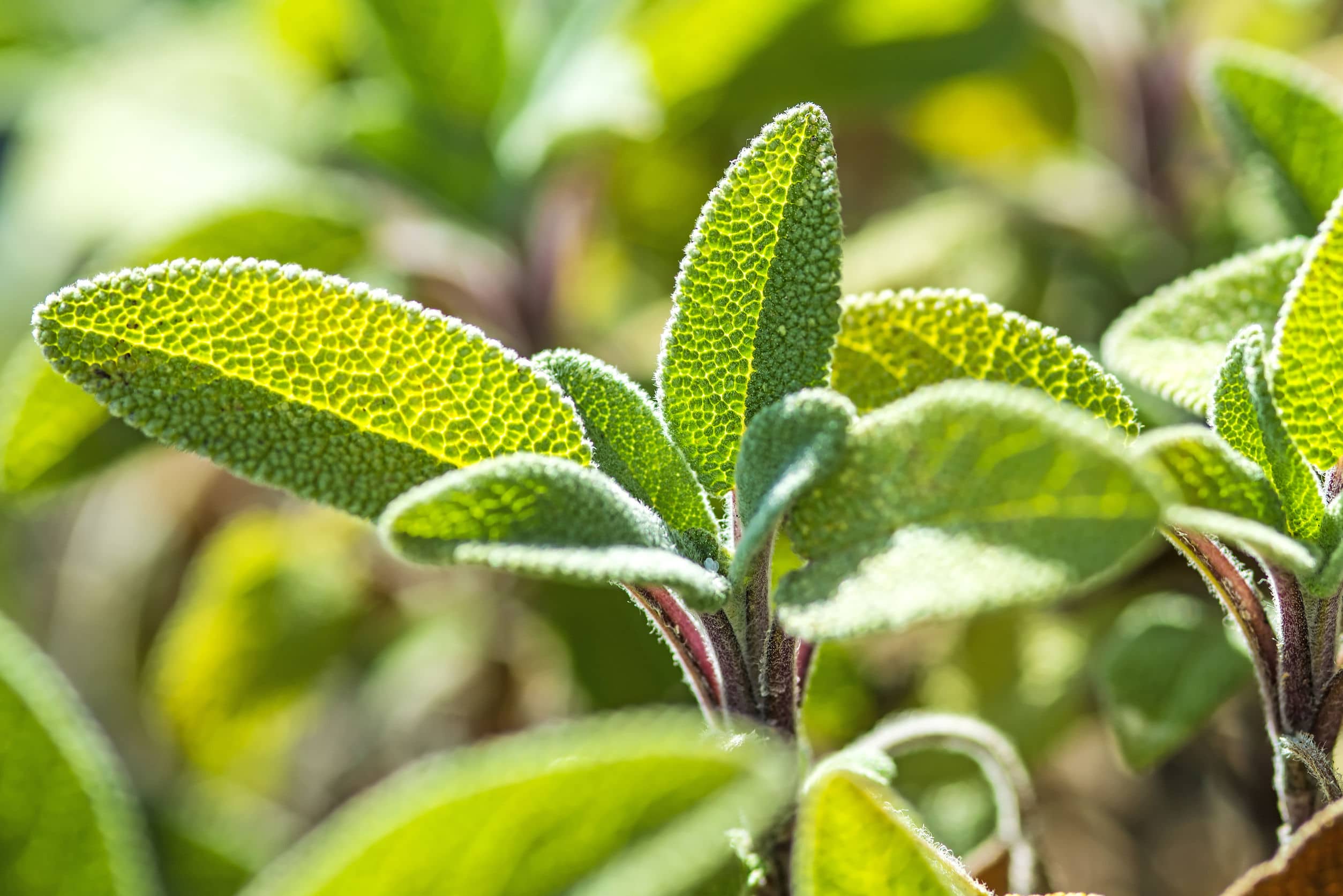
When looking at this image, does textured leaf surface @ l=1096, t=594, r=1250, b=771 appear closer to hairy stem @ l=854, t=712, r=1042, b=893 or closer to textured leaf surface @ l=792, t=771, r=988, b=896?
hairy stem @ l=854, t=712, r=1042, b=893

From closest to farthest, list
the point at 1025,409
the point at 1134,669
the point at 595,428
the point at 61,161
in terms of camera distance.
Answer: the point at 1025,409
the point at 595,428
the point at 1134,669
the point at 61,161

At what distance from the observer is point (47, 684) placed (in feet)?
1.86

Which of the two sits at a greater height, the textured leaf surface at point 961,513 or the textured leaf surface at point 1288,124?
the textured leaf surface at point 1288,124

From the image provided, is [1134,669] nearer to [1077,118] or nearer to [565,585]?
[565,585]

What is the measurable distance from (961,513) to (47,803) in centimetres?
41

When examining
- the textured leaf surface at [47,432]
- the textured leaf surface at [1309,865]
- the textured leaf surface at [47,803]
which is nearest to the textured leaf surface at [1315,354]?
the textured leaf surface at [1309,865]

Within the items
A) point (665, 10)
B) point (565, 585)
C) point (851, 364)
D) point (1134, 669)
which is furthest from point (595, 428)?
point (665, 10)

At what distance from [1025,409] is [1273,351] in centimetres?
12

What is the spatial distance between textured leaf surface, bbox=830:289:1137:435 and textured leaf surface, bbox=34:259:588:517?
0.42 feet

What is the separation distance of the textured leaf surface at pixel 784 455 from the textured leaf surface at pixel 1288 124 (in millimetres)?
366

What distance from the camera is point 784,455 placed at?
16.9 inches

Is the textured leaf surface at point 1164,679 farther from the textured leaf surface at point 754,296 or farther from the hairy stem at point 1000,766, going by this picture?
the textured leaf surface at point 754,296

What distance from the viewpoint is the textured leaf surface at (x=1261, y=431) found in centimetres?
45

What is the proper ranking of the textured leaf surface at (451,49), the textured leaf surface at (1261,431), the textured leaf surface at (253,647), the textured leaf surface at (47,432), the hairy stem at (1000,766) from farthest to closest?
1. the textured leaf surface at (253,647)
2. the textured leaf surface at (451,49)
3. the textured leaf surface at (47,432)
4. the hairy stem at (1000,766)
5. the textured leaf surface at (1261,431)
